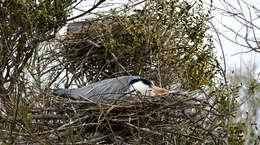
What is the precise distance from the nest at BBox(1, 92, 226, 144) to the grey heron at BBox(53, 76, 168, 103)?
0.14 meters

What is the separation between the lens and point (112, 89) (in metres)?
4.32

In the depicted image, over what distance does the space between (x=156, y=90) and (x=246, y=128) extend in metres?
0.78

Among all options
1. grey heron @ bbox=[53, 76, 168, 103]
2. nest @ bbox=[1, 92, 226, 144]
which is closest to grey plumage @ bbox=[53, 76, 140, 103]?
grey heron @ bbox=[53, 76, 168, 103]

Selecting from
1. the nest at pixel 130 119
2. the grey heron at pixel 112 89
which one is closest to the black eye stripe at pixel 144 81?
the grey heron at pixel 112 89

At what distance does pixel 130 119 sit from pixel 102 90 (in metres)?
0.56

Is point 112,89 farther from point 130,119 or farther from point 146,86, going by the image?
point 130,119

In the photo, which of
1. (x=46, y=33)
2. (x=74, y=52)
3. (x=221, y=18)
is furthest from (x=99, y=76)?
(x=221, y=18)

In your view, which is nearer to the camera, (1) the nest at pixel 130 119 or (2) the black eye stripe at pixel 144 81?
(1) the nest at pixel 130 119

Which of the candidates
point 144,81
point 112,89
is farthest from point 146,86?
point 112,89

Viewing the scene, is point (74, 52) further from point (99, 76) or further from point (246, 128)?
point (246, 128)

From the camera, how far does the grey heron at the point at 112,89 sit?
4.23 meters

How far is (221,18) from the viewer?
4.38 m

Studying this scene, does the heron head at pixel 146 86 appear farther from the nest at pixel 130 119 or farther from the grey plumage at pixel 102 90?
the nest at pixel 130 119

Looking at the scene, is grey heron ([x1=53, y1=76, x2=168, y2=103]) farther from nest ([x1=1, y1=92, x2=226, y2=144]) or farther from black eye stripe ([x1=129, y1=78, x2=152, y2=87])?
nest ([x1=1, y1=92, x2=226, y2=144])
